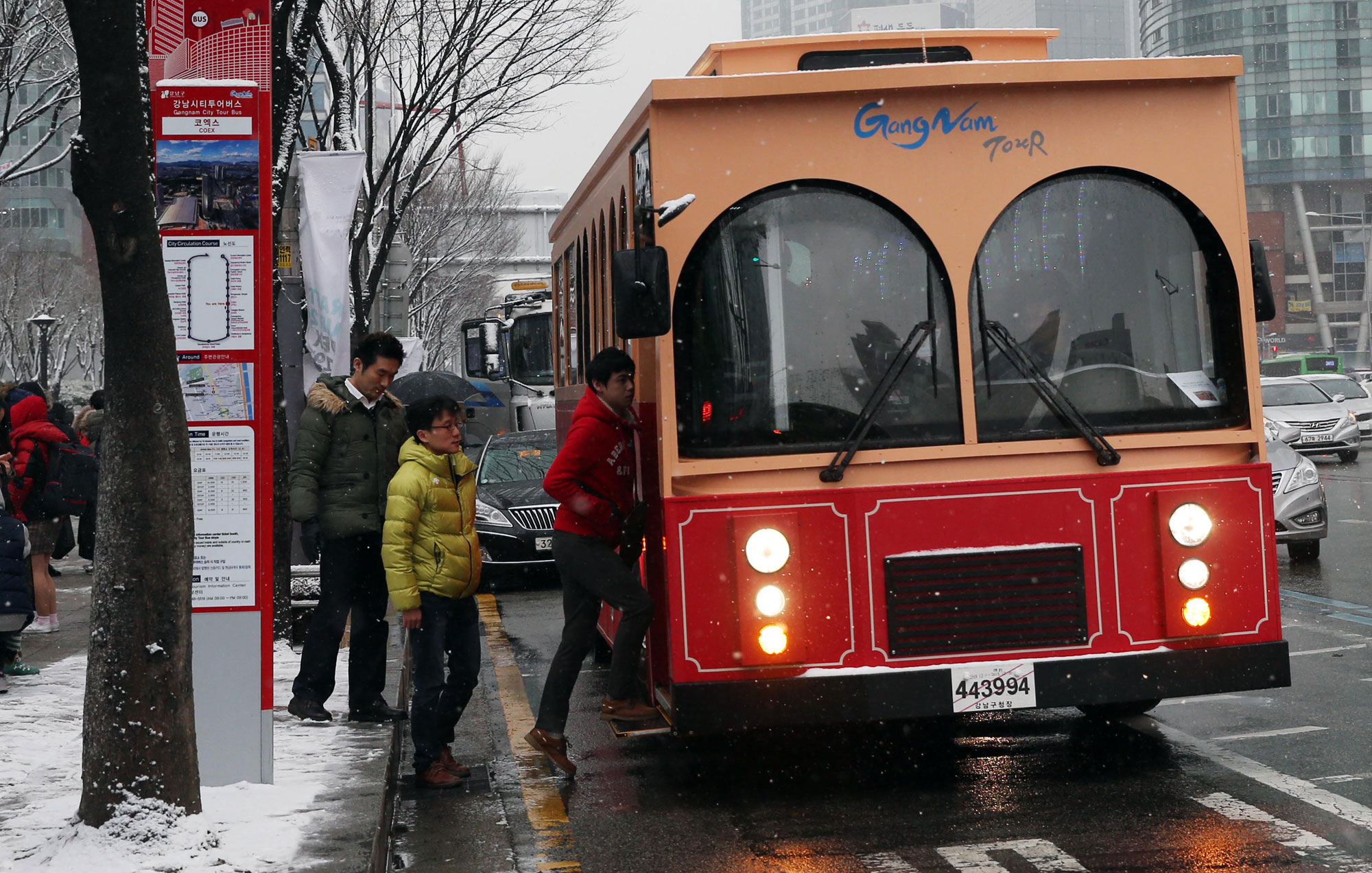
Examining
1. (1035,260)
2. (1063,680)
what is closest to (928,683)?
(1063,680)

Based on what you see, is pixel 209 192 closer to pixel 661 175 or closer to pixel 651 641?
pixel 661 175

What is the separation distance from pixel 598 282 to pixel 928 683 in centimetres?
309

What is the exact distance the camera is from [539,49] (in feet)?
60.1

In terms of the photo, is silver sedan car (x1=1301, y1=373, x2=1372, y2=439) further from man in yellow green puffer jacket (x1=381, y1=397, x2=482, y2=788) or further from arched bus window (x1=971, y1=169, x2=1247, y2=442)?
man in yellow green puffer jacket (x1=381, y1=397, x2=482, y2=788)

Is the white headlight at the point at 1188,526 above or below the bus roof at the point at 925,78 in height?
below

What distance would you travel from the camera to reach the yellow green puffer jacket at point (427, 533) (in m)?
6.49

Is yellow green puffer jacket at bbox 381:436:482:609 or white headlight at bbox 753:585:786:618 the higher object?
yellow green puffer jacket at bbox 381:436:482:609

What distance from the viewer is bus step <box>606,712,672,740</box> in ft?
20.7

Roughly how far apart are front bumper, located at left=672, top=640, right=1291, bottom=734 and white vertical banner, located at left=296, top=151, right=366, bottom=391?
25.5 feet

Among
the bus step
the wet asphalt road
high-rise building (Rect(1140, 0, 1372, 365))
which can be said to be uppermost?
high-rise building (Rect(1140, 0, 1372, 365))

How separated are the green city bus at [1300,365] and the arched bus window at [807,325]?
5630 cm

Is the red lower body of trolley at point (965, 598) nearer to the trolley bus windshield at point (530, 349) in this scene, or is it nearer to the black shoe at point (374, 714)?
the black shoe at point (374, 714)

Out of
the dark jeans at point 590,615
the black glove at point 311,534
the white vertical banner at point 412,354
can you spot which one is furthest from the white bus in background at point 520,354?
the dark jeans at point 590,615

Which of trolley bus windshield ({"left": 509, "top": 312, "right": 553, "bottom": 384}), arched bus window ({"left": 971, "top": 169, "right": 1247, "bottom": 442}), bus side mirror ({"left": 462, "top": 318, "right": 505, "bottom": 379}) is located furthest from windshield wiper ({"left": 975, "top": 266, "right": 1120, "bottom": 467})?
trolley bus windshield ({"left": 509, "top": 312, "right": 553, "bottom": 384})
